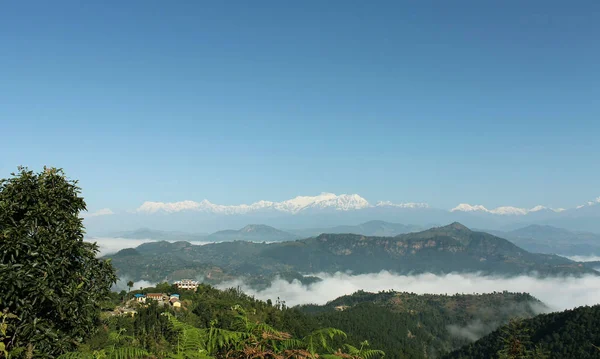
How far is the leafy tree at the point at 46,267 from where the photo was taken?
1289cm

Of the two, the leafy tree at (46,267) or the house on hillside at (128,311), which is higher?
the leafy tree at (46,267)

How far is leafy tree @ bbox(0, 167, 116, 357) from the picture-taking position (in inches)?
508

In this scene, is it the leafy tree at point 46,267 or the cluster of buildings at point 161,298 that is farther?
the cluster of buildings at point 161,298

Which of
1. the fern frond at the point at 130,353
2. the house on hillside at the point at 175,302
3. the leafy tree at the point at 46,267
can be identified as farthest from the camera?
the house on hillside at the point at 175,302

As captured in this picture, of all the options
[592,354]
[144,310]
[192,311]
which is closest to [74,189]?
[144,310]

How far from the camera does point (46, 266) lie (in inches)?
545

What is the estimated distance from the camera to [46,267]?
1379 cm

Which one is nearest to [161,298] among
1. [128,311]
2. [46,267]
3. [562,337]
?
[128,311]

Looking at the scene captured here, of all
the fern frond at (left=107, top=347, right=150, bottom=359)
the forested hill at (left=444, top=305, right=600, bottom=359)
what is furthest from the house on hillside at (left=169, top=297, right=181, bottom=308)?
the fern frond at (left=107, top=347, right=150, bottom=359)

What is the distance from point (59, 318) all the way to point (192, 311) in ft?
407

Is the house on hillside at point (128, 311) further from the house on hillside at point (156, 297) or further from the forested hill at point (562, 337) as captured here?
the forested hill at point (562, 337)

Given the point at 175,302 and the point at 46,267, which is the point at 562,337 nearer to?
the point at 175,302

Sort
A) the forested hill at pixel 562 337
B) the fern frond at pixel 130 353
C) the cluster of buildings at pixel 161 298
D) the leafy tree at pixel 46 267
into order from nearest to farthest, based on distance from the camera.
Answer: the fern frond at pixel 130 353 < the leafy tree at pixel 46 267 < the cluster of buildings at pixel 161 298 < the forested hill at pixel 562 337

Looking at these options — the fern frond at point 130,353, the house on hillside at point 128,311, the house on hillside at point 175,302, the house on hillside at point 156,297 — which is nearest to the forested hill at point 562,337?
the house on hillside at point 175,302
